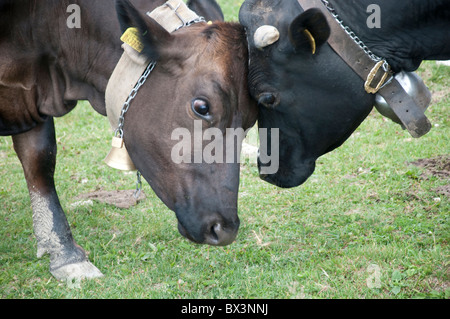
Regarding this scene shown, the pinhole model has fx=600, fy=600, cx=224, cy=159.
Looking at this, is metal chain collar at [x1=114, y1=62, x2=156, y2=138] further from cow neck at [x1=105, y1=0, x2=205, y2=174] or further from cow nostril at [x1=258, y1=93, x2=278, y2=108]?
cow nostril at [x1=258, y1=93, x2=278, y2=108]

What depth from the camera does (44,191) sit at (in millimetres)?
4844

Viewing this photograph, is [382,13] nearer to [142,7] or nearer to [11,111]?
[142,7]

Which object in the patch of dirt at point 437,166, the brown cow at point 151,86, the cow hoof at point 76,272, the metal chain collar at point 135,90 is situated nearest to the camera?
the brown cow at point 151,86

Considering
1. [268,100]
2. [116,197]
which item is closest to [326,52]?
[268,100]

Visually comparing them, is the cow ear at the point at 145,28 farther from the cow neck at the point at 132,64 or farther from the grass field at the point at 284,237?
the grass field at the point at 284,237

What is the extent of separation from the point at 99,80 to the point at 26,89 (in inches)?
22.2

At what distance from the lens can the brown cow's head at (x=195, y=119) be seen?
358 cm

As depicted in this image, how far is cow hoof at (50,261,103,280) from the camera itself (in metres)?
4.41

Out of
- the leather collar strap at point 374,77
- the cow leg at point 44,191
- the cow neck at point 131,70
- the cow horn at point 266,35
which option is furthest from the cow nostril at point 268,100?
the cow leg at point 44,191

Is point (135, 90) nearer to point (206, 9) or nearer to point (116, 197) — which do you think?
point (206, 9)

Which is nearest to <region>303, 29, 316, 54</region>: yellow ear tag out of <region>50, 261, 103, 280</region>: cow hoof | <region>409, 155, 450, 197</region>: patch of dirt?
<region>50, 261, 103, 280</region>: cow hoof

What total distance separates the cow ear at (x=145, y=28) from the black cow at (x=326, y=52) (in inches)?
22.4

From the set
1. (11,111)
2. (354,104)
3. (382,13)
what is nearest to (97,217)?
(11,111)
